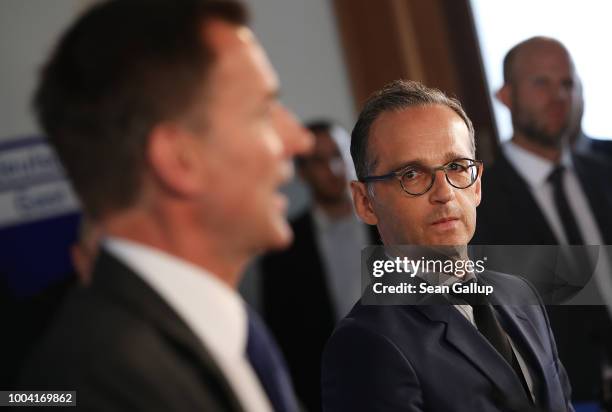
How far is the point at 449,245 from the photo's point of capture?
1.06 metres

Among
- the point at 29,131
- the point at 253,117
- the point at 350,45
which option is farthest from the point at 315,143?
the point at 253,117

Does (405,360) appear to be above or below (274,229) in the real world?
below

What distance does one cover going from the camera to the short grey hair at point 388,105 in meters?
1.12

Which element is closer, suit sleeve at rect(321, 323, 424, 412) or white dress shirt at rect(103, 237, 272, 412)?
white dress shirt at rect(103, 237, 272, 412)

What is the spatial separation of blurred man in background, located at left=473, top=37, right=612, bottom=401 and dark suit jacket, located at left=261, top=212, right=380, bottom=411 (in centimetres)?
145

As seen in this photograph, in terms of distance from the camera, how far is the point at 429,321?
1084 mm

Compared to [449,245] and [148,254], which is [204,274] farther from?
[449,245]

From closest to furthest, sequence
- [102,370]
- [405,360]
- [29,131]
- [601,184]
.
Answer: [102,370] → [405,360] → [601,184] → [29,131]

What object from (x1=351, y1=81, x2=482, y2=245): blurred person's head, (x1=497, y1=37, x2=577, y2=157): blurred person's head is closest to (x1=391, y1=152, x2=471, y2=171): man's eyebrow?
(x1=351, y1=81, x2=482, y2=245): blurred person's head

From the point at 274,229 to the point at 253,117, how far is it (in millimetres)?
109

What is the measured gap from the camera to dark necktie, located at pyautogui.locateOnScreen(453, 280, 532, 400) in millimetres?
1061

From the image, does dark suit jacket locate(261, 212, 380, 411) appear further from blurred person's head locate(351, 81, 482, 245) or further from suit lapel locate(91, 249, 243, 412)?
suit lapel locate(91, 249, 243, 412)

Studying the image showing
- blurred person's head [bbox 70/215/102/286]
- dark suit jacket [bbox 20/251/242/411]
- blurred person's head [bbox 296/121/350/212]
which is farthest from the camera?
blurred person's head [bbox 296/121/350/212]

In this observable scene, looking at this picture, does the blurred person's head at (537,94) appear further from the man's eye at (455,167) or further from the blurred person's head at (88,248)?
the blurred person's head at (88,248)
